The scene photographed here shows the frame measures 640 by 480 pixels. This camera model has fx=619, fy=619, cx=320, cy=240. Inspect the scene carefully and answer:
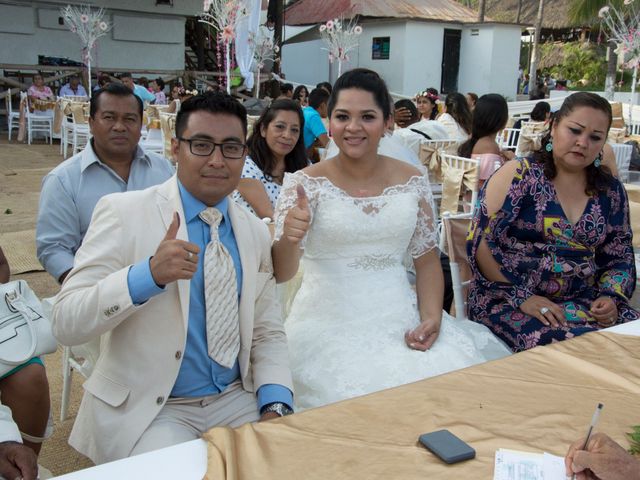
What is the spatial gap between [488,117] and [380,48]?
834 inches

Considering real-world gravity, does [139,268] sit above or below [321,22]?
below

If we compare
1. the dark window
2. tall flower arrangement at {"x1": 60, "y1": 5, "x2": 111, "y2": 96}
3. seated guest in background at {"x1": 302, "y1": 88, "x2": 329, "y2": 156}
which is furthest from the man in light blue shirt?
the dark window

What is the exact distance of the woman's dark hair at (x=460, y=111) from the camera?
7.59 metres

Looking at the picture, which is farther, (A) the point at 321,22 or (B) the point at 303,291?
(A) the point at 321,22

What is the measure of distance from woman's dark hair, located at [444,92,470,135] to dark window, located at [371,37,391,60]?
1831 centimetres

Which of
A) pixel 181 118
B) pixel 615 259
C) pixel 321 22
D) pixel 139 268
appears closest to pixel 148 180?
pixel 181 118

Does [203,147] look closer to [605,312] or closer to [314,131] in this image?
[605,312]

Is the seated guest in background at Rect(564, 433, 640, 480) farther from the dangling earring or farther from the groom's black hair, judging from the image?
the dangling earring

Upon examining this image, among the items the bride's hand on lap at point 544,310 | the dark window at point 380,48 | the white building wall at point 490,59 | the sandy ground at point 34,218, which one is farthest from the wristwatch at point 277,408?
the white building wall at point 490,59

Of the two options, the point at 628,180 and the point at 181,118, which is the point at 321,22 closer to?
the point at 628,180

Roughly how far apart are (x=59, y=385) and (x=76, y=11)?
1554 centimetres

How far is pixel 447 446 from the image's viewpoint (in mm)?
1339

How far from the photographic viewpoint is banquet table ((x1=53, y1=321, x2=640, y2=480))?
49.9 inches

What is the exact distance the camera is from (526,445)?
1.38 meters
